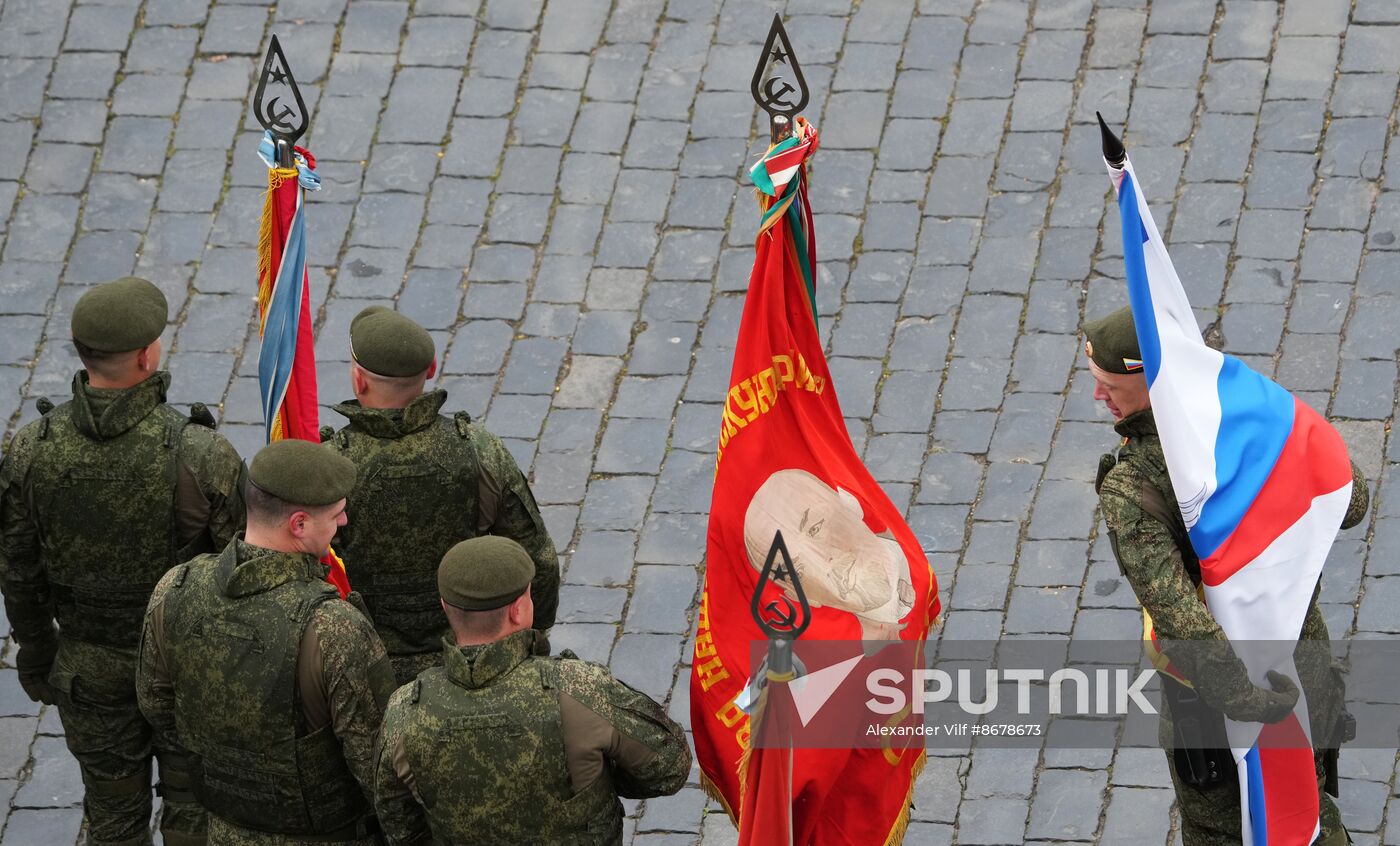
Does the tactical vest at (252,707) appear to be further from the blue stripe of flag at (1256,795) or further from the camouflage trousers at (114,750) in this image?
the blue stripe of flag at (1256,795)

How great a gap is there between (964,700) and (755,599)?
2805 millimetres

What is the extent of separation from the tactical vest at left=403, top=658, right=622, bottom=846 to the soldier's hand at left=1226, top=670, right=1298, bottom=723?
1.79 meters

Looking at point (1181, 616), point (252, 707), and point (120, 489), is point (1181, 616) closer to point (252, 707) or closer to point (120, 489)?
point (252, 707)

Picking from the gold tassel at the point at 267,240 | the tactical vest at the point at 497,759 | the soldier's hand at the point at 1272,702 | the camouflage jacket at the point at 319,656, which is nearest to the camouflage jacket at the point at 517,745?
the tactical vest at the point at 497,759

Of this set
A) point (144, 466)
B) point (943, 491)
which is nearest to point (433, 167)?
point (943, 491)

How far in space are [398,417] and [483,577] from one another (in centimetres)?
120

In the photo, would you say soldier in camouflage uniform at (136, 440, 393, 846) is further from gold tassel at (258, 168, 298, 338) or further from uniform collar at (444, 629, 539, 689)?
gold tassel at (258, 168, 298, 338)

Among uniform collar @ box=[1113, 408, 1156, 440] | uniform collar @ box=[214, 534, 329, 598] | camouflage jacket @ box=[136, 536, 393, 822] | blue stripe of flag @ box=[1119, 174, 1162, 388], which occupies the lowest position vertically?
camouflage jacket @ box=[136, 536, 393, 822]

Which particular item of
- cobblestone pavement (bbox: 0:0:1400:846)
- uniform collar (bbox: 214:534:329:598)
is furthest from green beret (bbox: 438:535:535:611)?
cobblestone pavement (bbox: 0:0:1400:846)

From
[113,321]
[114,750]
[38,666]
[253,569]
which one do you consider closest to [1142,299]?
[253,569]

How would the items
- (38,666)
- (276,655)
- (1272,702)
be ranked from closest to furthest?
(276,655) < (1272,702) < (38,666)

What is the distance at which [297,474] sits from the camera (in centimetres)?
535

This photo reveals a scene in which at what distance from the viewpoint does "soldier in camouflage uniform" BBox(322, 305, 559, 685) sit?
6082mm

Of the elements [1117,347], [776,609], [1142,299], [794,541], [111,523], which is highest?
[1142,299]
